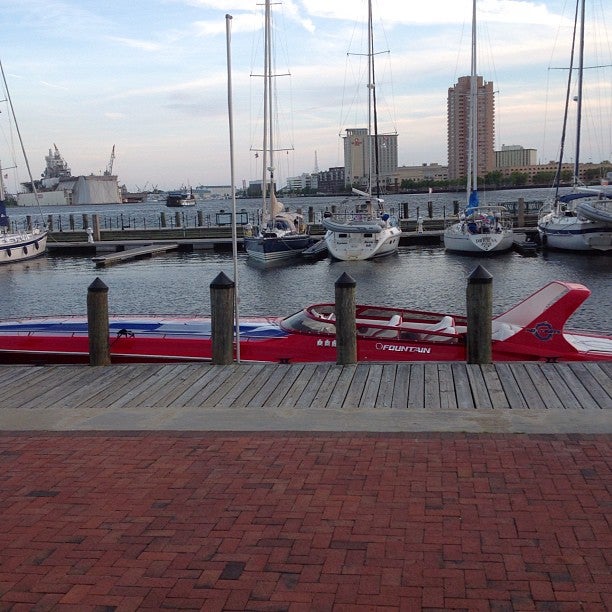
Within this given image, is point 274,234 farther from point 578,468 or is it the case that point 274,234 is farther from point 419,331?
point 578,468

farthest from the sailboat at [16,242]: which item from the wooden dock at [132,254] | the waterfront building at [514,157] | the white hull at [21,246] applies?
the waterfront building at [514,157]

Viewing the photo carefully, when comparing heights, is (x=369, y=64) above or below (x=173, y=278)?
above

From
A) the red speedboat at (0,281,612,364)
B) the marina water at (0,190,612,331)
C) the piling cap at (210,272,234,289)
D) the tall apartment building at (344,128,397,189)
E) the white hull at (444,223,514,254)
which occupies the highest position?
the tall apartment building at (344,128,397,189)

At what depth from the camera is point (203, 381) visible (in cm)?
Result: 895

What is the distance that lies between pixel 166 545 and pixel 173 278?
1301 inches

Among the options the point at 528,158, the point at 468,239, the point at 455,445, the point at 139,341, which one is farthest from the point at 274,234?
the point at 528,158

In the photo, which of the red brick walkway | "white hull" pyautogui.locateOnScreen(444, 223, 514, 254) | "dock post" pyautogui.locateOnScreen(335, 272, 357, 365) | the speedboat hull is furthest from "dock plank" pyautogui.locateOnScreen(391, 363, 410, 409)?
"white hull" pyautogui.locateOnScreen(444, 223, 514, 254)

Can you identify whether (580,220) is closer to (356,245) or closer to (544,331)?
(356,245)

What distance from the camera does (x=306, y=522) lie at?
198 inches

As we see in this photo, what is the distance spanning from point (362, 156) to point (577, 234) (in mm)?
50013

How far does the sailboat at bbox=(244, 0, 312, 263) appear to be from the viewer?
41.0 m

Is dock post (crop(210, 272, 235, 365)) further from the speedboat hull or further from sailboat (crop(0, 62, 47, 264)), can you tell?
sailboat (crop(0, 62, 47, 264))

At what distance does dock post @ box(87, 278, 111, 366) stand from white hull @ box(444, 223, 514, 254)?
3382cm

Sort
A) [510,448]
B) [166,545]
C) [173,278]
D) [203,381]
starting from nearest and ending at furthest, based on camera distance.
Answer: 1. [166,545]
2. [510,448]
3. [203,381]
4. [173,278]
